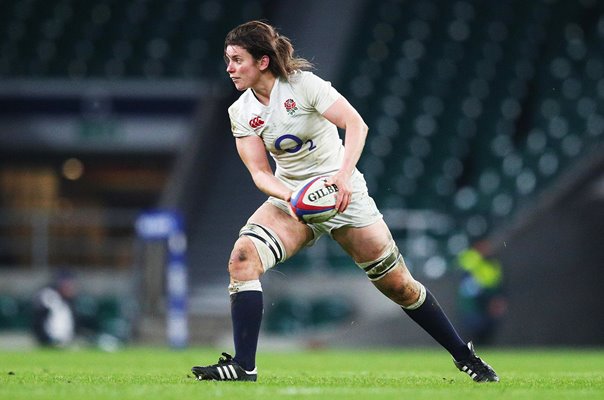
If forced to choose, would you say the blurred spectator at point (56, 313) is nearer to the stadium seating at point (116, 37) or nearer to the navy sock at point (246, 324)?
the stadium seating at point (116, 37)

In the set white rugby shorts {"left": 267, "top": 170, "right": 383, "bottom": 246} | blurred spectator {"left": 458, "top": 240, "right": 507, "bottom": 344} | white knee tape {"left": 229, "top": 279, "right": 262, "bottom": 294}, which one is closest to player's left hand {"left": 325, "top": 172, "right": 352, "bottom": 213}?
white rugby shorts {"left": 267, "top": 170, "right": 383, "bottom": 246}

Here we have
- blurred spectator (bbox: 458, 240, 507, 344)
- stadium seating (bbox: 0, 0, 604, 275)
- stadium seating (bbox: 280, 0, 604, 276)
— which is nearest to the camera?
blurred spectator (bbox: 458, 240, 507, 344)

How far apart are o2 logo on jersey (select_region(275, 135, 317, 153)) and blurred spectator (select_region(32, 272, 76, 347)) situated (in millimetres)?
11871

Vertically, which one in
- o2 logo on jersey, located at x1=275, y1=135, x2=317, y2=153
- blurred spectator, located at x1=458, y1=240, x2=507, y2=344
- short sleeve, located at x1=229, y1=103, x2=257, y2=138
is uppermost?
short sleeve, located at x1=229, y1=103, x2=257, y2=138

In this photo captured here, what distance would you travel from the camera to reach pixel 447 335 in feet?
25.4

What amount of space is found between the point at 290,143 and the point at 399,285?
3.47ft

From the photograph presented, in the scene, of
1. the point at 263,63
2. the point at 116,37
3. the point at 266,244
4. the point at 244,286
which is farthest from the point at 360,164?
the point at 244,286

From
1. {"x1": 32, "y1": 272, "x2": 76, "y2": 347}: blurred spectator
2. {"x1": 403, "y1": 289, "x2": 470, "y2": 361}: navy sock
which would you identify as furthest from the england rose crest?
{"x1": 32, "y1": 272, "x2": 76, "y2": 347}: blurred spectator

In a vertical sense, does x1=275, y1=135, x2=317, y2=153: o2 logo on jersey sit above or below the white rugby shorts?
above

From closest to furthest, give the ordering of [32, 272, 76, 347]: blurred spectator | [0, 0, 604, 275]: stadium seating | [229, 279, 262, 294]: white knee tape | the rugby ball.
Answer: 1. the rugby ball
2. [229, 279, 262, 294]: white knee tape
3. [32, 272, 76, 347]: blurred spectator
4. [0, 0, 604, 275]: stadium seating

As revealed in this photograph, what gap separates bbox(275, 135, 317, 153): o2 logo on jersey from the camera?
7500 millimetres

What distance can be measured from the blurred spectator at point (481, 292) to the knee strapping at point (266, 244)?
427 inches

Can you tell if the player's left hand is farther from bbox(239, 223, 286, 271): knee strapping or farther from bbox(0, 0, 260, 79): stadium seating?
bbox(0, 0, 260, 79): stadium seating

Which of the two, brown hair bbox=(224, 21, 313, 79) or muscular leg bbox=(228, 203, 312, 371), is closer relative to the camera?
muscular leg bbox=(228, 203, 312, 371)
